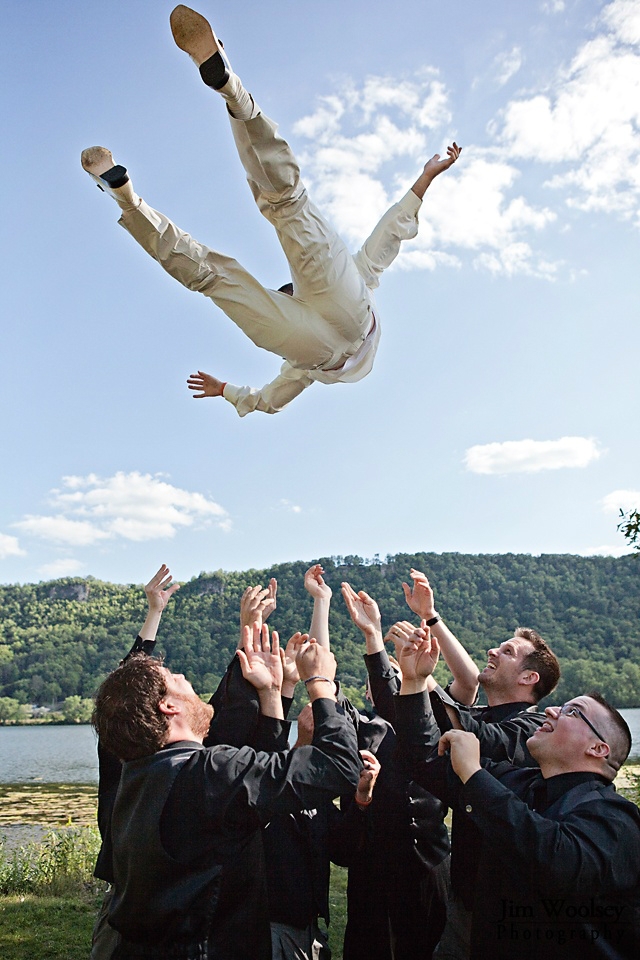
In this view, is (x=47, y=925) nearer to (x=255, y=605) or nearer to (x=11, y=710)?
(x=255, y=605)

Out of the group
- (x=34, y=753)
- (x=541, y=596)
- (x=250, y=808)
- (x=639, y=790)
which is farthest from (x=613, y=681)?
(x=250, y=808)

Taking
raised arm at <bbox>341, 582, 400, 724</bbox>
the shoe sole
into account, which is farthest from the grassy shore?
the shoe sole

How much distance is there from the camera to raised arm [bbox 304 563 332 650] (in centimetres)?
329

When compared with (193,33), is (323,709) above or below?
below

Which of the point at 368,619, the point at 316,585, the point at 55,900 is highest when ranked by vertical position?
the point at 316,585

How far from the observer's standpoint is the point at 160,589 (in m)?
3.86

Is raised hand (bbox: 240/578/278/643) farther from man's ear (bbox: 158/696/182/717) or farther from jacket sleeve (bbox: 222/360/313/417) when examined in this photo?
jacket sleeve (bbox: 222/360/313/417)

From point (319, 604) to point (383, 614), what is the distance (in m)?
16.3

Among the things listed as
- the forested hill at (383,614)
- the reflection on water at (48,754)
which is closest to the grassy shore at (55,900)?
the forested hill at (383,614)

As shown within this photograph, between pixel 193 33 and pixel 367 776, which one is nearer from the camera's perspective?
pixel 193 33

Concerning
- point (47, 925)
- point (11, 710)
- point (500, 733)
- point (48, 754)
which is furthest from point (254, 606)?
point (11, 710)

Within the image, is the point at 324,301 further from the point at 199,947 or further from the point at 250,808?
the point at 199,947

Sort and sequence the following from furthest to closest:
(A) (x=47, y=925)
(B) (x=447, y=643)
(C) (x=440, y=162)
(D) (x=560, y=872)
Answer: (A) (x=47, y=925) < (C) (x=440, y=162) < (B) (x=447, y=643) < (D) (x=560, y=872)

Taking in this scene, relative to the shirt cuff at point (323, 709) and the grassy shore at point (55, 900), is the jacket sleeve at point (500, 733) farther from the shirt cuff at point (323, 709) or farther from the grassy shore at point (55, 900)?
the grassy shore at point (55, 900)
